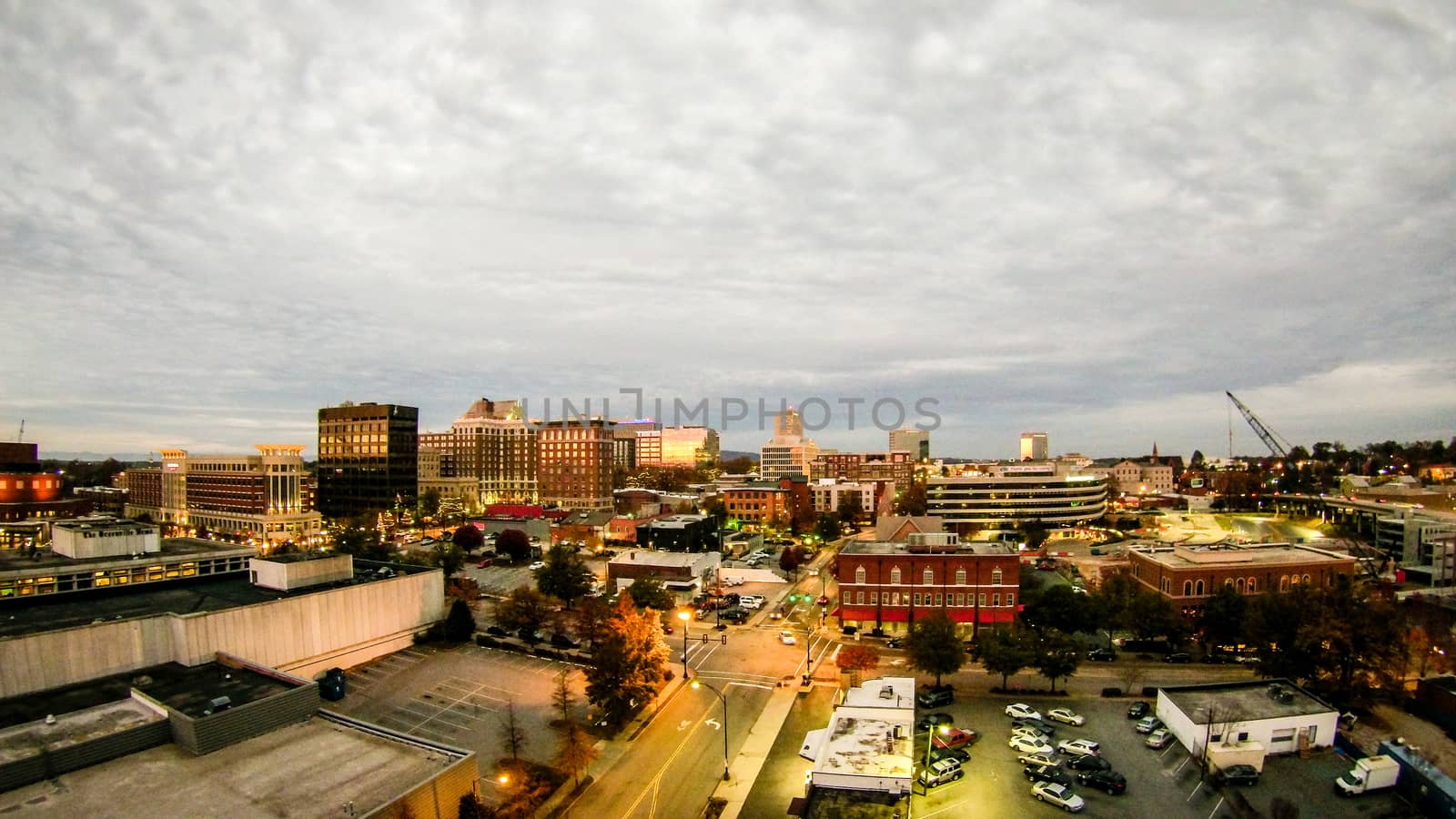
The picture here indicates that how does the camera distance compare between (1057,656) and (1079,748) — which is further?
(1057,656)

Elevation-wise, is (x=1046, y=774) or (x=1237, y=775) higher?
A: (x=1046, y=774)

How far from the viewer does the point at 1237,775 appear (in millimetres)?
22781

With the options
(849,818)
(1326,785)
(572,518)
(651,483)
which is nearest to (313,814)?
(849,818)

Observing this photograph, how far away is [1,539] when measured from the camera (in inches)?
2633

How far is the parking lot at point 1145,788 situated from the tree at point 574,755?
33.3 ft

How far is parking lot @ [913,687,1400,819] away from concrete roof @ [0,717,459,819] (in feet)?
49.3

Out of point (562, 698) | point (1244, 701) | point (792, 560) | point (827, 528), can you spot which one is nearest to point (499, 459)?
point (827, 528)

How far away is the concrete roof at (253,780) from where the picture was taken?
15992mm

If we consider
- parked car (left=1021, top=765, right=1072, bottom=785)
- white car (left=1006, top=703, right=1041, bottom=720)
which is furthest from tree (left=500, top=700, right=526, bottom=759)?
white car (left=1006, top=703, right=1041, bottom=720)

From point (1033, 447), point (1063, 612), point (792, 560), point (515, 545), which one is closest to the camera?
point (1063, 612)

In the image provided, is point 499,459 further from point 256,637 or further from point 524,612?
point 256,637

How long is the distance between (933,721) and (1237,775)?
9659 millimetres

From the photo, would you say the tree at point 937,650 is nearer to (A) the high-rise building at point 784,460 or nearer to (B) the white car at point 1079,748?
(B) the white car at point 1079,748

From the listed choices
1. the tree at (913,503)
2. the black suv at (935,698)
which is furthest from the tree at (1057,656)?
the tree at (913,503)
